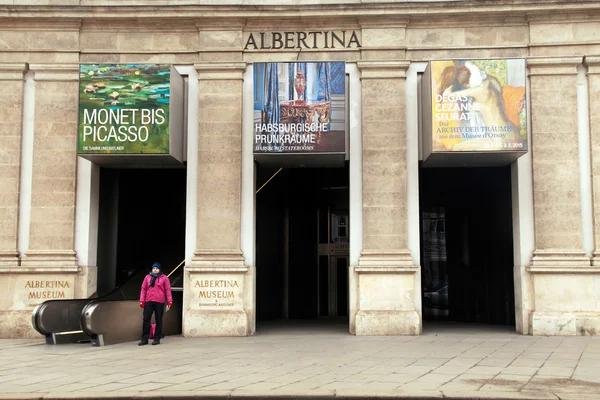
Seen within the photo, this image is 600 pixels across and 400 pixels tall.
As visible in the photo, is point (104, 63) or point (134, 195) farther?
point (134, 195)

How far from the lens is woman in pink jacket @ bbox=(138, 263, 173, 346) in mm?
13327

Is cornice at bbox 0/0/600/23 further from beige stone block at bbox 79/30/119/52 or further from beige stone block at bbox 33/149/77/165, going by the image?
beige stone block at bbox 33/149/77/165

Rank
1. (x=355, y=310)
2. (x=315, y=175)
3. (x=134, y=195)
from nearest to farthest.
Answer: (x=355, y=310)
(x=134, y=195)
(x=315, y=175)

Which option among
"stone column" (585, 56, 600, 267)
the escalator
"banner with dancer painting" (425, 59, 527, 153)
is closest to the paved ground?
the escalator

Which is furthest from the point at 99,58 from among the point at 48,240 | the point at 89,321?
the point at 89,321

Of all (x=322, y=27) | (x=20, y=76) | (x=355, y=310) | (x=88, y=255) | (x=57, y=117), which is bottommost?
(x=355, y=310)

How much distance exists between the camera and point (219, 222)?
50.1ft

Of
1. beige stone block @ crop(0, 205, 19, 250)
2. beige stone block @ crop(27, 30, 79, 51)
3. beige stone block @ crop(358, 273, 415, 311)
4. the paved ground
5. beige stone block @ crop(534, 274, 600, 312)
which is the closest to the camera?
the paved ground

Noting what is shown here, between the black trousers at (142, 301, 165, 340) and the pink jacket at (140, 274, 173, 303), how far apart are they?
0.11 metres

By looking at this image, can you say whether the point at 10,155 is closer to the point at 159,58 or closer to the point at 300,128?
the point at 159,58

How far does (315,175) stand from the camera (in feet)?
65.8

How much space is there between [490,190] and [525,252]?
335 cm

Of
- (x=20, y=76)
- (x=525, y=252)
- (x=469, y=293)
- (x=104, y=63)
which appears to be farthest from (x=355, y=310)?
(x=20, y=76)

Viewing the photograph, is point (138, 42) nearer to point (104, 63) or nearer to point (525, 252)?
point (104, 63)
